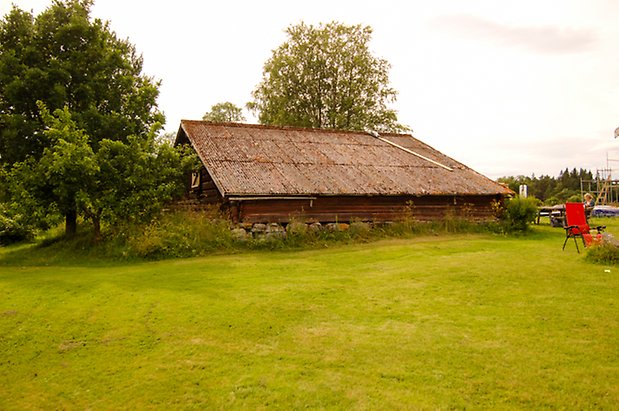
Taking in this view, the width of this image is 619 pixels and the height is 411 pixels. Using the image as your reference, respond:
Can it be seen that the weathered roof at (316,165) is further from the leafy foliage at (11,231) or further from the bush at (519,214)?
the leafy foliage at (11,231)

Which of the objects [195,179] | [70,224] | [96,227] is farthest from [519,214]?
[70,224]

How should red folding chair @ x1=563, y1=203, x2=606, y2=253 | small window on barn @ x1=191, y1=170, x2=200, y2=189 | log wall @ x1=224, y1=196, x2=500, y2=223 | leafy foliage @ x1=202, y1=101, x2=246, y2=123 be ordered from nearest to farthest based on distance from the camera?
red folding chair @ x1=563, y1=203, x2=606, y2=253 < log wall @ x1=224, y1=196, x2=500, y2=223 < small window on barn @ x1=191, y1=170, x2=200, y2=189 < leafy foliage @ x1=202, y1=101, x2=246, y2=123

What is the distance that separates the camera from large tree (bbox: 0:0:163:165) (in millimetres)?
16609

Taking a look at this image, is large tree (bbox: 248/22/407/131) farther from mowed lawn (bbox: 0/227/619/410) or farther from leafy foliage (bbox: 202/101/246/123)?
mowed lawn (bbox: 0/227/619/410)

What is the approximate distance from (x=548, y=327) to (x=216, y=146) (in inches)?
578

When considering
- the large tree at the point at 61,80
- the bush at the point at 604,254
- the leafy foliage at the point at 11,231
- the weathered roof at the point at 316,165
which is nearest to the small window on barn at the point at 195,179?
the weathered roof at the point at 316,165

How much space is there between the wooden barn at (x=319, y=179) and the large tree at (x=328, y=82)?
44.2 ft

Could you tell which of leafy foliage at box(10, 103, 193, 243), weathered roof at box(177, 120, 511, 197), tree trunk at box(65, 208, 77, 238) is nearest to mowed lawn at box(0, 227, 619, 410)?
leafy foliage at box(10, 103, 193, 243)

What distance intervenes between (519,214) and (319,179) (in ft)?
29.6

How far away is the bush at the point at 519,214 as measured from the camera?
1941cm

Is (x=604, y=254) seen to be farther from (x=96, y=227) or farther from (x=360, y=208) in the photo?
(x=96, y=227)

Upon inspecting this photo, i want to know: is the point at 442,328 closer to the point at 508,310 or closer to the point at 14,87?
the point at 508,310

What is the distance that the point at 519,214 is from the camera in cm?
1964

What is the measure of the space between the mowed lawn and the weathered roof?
6.05 metres
